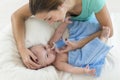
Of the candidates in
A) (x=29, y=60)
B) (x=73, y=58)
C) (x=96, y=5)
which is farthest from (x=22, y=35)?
(x=96, y=5)

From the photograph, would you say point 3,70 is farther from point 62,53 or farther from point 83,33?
point 83,33

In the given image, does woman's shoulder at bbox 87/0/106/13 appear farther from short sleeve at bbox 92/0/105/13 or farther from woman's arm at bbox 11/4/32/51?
woman's arm at bbox 11/4/32/51

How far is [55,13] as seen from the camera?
3.55 feet

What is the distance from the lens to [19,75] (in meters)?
1.18

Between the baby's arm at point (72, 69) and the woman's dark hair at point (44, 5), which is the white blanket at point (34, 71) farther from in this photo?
the woman's dark hair at point (44, 5)

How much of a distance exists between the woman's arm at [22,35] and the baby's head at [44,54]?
0.02 metres

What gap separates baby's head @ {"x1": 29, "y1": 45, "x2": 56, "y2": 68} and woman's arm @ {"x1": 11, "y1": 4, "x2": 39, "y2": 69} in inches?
0.8

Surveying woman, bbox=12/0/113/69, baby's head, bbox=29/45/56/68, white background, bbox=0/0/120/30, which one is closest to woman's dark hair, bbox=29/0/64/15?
woman, bbox=12/0/113/69

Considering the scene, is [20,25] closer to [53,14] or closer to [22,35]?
[22,35]

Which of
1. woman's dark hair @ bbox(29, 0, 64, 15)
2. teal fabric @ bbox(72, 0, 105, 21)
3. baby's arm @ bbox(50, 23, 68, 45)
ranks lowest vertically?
baby's arm @ bbox(50, 23, 68, 45)

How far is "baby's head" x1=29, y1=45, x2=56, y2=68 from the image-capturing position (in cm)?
121

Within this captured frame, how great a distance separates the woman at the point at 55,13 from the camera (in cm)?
106

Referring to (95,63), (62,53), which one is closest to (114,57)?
(95,63)

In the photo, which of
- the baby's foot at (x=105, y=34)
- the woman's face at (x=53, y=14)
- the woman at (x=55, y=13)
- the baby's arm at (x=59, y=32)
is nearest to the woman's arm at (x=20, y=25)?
the woman at (x=55, y=13)
